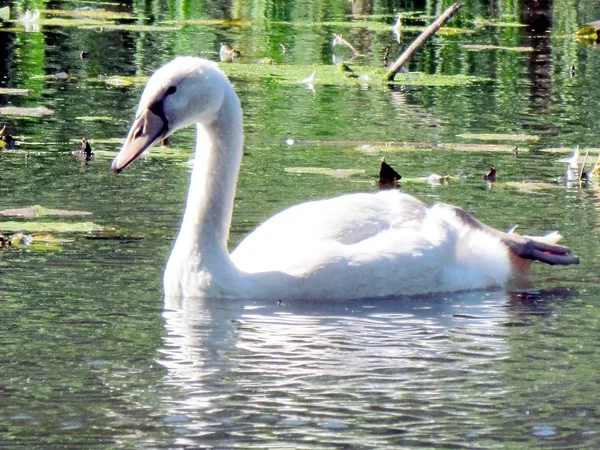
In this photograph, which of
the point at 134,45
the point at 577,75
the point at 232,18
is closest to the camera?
the point at 577,75

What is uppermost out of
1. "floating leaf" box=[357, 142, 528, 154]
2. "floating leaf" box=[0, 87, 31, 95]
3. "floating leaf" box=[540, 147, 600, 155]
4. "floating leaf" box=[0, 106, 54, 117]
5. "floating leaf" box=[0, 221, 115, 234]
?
"floating leaf" box=[0, 87, 31, 95]

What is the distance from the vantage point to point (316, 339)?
645cm

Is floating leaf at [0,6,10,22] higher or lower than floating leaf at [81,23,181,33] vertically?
higher

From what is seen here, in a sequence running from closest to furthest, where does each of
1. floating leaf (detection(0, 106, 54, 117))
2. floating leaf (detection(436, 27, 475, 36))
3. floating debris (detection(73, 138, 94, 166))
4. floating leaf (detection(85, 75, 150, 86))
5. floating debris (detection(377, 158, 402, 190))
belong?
floating debris (detection(377, 158, 402, 190)), floating debris (detection(73, 138, 94, 166)), floating leaf (detection(0, 106, 54, 117)), floating leaf (detection(85, 75, 150, 86)), floating leaf (detection(436, 27, 475, 36))

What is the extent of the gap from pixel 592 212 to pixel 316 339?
3364 mm

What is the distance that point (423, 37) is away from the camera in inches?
515

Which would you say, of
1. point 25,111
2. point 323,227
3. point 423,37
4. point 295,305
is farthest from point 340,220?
point 423,37

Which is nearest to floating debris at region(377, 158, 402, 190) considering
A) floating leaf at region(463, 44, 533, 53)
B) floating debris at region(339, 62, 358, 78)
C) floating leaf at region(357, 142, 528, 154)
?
floating leaf at region(357, 142, 528, 154)

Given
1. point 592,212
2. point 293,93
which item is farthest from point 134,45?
point 592,212

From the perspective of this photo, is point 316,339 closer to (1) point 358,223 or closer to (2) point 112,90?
(1) point 358,223

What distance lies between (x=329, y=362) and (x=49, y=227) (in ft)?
9.09

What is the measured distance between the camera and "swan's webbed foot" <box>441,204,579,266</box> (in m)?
7.98

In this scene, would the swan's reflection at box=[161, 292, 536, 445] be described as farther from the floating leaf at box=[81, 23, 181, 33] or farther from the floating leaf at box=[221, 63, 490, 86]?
the floating leaf at box=[81, 23, 181, 33]

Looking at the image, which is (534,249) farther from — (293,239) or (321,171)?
(321,171)
